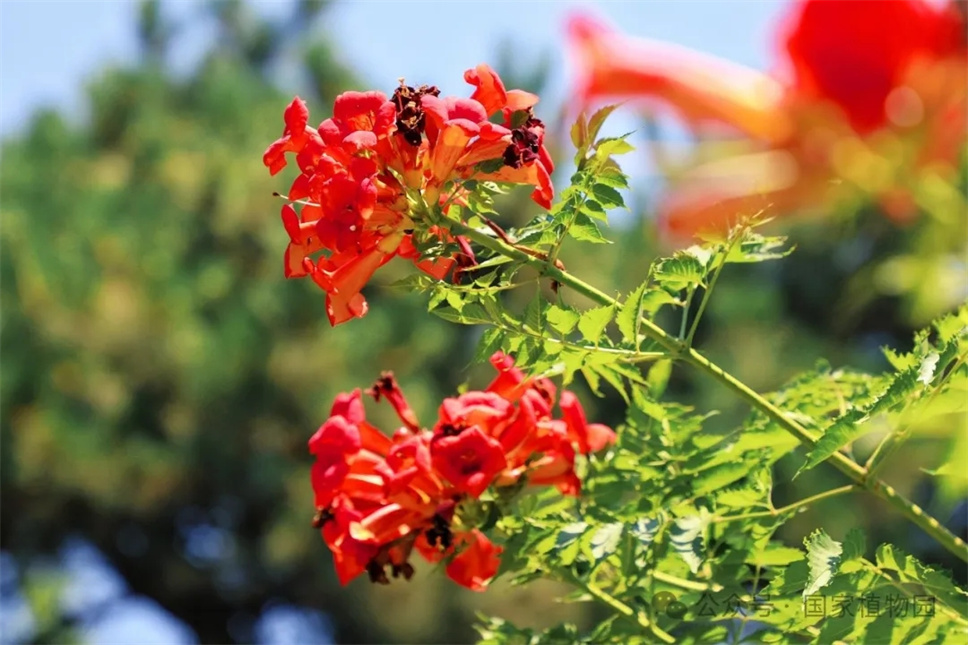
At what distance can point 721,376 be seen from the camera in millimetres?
1332

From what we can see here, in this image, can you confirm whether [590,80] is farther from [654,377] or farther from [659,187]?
[654,377]

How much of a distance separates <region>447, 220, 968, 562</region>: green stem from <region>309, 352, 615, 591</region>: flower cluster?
248 mm

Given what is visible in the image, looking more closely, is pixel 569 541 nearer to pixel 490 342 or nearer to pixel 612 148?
pixel 490 342

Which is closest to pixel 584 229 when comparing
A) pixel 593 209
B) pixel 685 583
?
pixel 593 209

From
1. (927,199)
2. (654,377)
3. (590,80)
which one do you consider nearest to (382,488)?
(654,377)

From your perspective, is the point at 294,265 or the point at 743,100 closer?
the point at 294,265

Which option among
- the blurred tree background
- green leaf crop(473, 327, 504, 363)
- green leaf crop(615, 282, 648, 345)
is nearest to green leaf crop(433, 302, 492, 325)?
green leaf crop(473, 327, 504, 363)

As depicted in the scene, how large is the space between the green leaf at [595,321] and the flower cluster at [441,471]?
234 millimetres

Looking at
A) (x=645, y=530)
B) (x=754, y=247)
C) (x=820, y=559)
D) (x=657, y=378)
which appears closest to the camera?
(x=820, y=559)

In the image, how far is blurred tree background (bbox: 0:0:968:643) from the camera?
33.0 feet

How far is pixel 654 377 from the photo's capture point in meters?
1.76

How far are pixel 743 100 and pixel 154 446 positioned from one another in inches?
371

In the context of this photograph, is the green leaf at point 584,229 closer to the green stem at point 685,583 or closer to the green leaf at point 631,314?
the green leaf at point 631,314

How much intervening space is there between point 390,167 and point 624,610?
1.94ft
